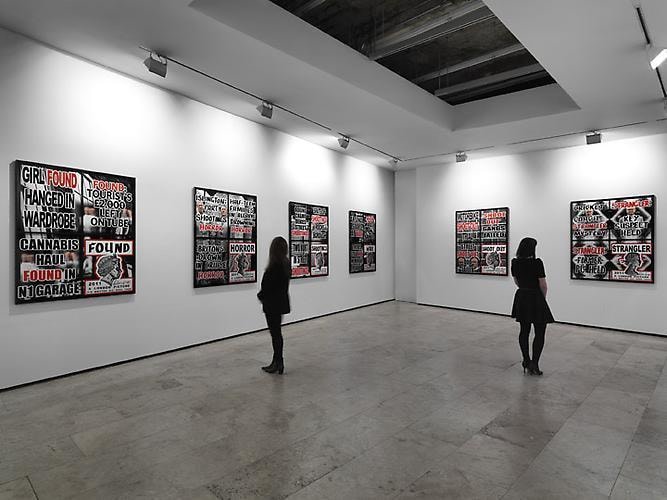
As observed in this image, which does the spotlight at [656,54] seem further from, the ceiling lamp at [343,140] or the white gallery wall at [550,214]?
the ceiling lamp at [343,140]

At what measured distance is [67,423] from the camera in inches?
133

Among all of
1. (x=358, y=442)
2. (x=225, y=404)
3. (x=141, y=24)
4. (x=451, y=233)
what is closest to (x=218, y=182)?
(x=141, y=24)

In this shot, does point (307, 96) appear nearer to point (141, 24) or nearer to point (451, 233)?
point (141, 24)

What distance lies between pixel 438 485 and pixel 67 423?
9.84 feet

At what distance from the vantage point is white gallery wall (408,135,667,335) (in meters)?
6.99

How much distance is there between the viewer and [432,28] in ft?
17.3

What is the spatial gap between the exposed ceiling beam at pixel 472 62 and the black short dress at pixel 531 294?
10.7ft

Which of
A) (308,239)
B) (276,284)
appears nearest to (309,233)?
(308,239)

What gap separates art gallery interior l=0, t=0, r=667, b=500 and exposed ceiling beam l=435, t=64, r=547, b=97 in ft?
0.18

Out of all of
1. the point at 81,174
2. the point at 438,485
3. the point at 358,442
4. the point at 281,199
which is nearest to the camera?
the point at 438,485

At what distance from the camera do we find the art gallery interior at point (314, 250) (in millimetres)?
2928

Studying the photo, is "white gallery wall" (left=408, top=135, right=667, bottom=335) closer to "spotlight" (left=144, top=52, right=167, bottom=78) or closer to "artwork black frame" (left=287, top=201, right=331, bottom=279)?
"artwork black frame" (left=287, top=201, right=331, bottom=279)

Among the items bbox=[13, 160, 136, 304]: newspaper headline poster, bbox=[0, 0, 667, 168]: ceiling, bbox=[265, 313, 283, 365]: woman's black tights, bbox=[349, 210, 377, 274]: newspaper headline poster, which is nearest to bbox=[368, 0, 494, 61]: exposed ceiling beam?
bbox=[0, 0, 667, 168]: ceiling

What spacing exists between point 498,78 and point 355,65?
310 cm
